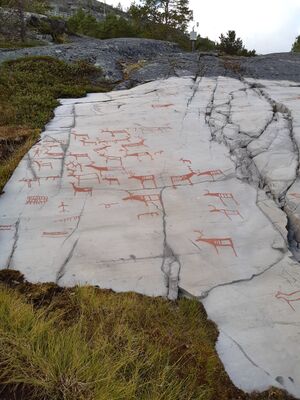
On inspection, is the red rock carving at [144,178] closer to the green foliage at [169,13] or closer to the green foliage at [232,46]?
the green foliage at [232,46]

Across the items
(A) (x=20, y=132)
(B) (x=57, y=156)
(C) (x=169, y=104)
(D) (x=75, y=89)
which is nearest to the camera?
(B) (x=57, y=156)

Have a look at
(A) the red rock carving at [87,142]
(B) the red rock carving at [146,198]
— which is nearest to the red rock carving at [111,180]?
(B) the red rock carving at [146,198]

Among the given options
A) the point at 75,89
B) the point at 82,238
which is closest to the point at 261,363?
the point at 82,238

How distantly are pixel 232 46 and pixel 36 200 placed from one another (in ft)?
61.5

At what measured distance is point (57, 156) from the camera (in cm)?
754

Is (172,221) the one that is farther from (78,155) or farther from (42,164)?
(42,164)

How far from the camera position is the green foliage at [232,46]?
21859mm

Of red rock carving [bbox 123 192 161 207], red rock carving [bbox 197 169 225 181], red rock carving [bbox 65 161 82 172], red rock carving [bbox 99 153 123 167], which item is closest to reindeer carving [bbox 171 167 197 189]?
red rock carving [bbox 197 169 225 181]

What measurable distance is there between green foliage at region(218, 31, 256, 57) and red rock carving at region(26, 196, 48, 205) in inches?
725

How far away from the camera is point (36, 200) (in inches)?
245

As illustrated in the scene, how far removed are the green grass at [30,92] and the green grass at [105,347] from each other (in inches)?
132

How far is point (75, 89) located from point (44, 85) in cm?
93

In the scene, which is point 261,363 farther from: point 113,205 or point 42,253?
point 113,205

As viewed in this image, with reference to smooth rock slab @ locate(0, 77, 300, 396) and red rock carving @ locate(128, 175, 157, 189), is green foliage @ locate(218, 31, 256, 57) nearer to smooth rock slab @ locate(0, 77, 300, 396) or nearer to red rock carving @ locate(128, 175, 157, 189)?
smooth rock slab @ locate(0, 77, 300, 396)
